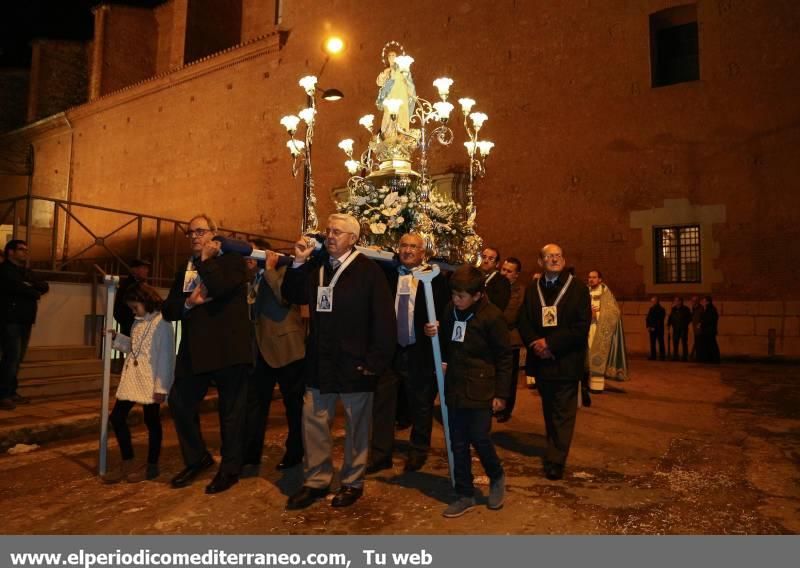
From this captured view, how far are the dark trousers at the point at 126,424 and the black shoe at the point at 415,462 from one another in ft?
6.24

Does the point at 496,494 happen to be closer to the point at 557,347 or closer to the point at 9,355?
the point at 557,347

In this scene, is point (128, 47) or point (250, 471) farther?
point (128, 47)

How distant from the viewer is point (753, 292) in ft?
40.8

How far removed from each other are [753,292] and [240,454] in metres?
11.7

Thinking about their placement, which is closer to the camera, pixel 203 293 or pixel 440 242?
pixel 203 293

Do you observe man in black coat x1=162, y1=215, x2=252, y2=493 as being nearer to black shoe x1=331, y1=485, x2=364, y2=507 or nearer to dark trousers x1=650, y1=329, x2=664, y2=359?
black shoe x1=331, y1=485, x2=364, y2=507

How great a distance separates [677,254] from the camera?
13438 millimetres

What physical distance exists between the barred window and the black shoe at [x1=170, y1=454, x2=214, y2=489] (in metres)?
11.7

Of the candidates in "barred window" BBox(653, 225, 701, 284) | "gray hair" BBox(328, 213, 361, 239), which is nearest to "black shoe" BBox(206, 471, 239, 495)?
"gray hair" BBox(328, 213, 361, 239)

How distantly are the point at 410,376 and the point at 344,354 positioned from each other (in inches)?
48.0

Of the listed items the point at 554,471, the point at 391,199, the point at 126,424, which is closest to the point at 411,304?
the point at 554,471

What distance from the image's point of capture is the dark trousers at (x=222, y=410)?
425cm
